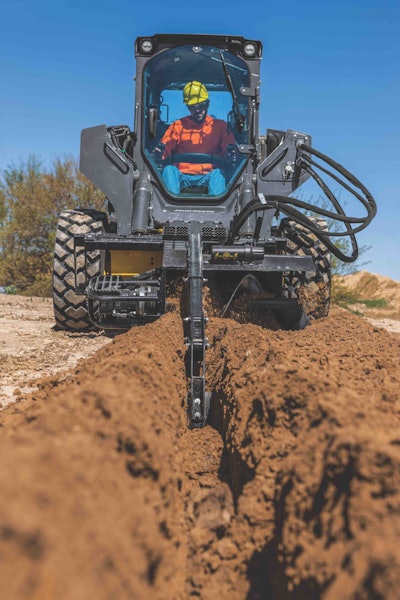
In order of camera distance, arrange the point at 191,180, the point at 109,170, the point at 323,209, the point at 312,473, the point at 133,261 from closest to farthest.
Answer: the point at 312,473, the point at 323,209, the point at 133,261, the point at 109,170, the point at 191,180

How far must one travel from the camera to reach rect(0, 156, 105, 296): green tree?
16891 millimetres

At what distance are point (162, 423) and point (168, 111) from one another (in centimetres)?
505

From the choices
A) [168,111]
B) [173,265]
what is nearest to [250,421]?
[173,265]

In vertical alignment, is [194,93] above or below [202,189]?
above

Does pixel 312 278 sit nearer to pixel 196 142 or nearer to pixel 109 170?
pixel 196 142

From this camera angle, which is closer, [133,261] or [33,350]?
[133,261]

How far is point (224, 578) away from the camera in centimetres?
182

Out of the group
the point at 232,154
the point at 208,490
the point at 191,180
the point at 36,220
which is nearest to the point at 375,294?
the point at 36,220

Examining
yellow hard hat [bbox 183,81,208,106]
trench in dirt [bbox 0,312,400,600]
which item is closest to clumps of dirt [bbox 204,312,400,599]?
trench in dirt [bbox 0,312,400,600]

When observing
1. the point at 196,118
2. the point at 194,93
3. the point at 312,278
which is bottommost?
the point at 312,278

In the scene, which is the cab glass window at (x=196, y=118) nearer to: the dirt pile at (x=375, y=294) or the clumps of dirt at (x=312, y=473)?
the clumps of dirt at (x=312, y=473)

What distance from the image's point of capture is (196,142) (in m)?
6.34

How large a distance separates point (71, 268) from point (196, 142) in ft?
6.45

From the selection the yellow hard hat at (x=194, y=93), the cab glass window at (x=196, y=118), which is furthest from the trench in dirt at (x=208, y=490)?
the yellow hard hat at (x=194, y=93)
